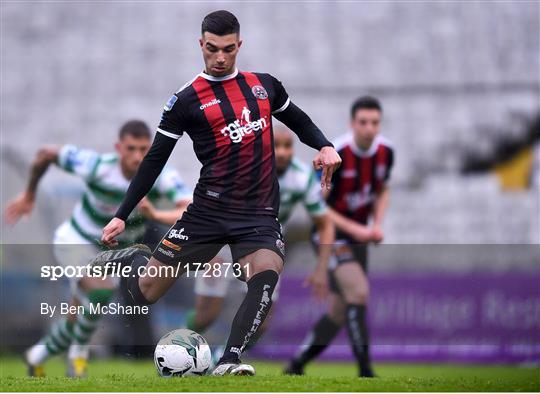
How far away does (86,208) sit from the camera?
9.25 metres

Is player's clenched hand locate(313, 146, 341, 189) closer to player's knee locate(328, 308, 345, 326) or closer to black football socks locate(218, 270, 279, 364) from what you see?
black football socks locate(218, 270, 279, 364)

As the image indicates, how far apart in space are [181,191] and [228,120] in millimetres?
2906

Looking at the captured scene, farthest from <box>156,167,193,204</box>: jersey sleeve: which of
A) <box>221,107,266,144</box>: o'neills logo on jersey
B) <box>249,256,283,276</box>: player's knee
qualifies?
<box>249,256,283,276</box>: player's knee

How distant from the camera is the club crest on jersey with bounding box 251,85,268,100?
244 inches

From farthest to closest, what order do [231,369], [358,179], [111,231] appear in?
1. [358,179]
2. [111,231]
3. [231,369]

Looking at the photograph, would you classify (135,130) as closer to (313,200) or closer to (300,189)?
(300,189)

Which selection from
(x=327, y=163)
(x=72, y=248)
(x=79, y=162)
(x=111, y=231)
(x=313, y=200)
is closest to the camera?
(x=327, y=163)

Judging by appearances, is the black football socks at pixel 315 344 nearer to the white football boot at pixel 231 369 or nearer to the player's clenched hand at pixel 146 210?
the player's clenched hand at pixel 146 210

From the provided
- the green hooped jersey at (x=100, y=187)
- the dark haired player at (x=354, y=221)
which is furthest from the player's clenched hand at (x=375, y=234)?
the green hooped jersey at (x=100, y=187)

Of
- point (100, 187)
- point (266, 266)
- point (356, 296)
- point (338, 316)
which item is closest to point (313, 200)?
point (356, 296)

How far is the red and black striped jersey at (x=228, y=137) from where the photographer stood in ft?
19.9

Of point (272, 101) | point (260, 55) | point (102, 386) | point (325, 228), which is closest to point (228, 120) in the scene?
point (272, 101)

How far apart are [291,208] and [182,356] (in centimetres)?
374

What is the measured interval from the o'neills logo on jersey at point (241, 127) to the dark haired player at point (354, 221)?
355cm
